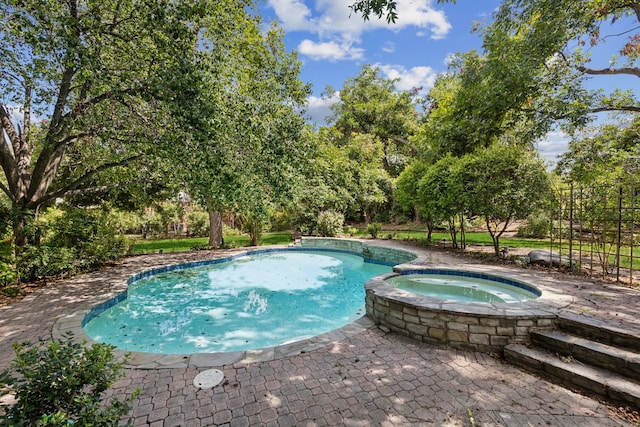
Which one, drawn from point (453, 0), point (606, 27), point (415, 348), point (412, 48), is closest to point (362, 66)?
point (412, 48)

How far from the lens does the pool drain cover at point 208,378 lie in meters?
3.17

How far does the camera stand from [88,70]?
4777 millimetres

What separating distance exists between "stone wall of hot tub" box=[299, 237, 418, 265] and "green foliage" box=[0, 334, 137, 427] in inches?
380

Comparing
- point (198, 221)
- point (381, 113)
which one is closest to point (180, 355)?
point (198, 221)

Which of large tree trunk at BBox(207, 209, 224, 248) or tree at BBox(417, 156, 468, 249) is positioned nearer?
tree at BBox(417, 156, 468, 249)

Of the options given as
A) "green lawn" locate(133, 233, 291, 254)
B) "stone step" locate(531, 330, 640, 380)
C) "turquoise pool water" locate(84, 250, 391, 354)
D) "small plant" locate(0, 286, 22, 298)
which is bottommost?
"turquoise pool water" locate(84, 250, 391, 354)

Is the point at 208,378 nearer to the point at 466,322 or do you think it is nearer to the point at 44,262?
the point at 466,322

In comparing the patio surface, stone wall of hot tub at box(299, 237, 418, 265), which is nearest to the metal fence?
the patio surface

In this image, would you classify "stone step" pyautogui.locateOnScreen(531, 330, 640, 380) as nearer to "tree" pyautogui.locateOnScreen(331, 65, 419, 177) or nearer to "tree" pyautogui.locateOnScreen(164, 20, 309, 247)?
"tree" pyautogui.locateOnScreen(164, 20, 309, 247)

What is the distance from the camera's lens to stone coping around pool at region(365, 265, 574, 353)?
3885 mm

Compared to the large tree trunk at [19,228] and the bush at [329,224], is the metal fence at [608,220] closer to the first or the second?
the bush at [329,224]

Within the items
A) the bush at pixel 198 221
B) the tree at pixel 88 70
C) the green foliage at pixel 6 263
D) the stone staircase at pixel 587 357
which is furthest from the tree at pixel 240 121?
the bush at pixel 198 221

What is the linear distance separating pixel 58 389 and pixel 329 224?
15410mm

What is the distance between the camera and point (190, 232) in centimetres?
2028
